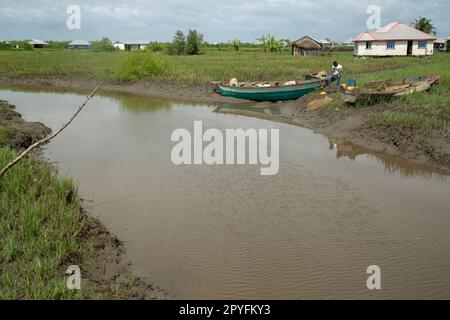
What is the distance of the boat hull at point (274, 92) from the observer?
18234 mm

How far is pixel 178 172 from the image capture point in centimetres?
893

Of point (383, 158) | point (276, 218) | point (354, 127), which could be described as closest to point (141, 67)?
point (354, 127)

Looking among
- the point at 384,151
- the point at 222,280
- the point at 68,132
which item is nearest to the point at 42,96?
the point at 68,132

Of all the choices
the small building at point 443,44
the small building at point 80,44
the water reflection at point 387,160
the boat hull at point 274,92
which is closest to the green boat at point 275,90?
the boat hull at point 274,92

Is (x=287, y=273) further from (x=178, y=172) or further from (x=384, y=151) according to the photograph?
(x=384, y=151)

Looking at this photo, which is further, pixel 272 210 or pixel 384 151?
pixel 384 151

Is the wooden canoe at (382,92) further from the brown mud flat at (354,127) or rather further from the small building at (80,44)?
the small building at (80,44)

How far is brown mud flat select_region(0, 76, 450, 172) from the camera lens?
9.88 m

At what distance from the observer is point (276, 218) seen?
21.8 feet

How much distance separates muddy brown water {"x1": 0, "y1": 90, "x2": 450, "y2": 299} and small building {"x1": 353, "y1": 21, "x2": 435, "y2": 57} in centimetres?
3308

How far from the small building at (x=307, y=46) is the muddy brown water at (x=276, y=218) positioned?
37.5 m

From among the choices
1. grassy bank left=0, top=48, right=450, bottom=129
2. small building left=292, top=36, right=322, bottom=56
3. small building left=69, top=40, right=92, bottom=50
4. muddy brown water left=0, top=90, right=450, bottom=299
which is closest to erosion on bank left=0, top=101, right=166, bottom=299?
muddy brown water left=0, top=90, right=450, bottom=299

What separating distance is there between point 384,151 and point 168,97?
14541 mm

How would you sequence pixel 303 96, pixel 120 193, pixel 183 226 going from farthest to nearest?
pixel 303 96, pixel 120 193, pixel 183 226
